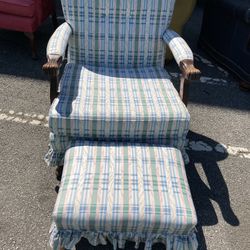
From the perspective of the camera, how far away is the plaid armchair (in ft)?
7.29

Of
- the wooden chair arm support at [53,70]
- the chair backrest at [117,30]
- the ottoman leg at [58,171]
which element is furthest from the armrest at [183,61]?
the ottoman leg at [58,171]

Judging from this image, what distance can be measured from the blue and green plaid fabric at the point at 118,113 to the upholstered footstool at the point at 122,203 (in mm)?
223

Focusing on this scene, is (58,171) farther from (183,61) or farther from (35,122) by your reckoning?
(183,61)

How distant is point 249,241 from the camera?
7.28ft

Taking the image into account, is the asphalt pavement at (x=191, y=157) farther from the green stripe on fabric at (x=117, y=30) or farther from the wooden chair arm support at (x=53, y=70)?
the green stripe on fabric at (x=117, y=30)

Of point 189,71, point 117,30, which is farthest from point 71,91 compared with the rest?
point 189,71

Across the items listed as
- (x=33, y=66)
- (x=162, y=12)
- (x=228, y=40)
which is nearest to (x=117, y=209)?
(x=162, y=12)

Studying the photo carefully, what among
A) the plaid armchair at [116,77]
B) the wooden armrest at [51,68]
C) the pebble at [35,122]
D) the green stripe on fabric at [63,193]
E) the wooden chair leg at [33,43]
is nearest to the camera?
the green stripe on fabric at [63,193]

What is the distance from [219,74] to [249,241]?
244cm

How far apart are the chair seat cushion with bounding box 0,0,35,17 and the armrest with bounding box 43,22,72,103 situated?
1326 mm

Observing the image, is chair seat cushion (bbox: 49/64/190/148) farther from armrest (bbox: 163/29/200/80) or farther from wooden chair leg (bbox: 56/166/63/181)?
wooden chair leg (bbox: 56/166/63/181)

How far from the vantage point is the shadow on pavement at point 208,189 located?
2.34 meters

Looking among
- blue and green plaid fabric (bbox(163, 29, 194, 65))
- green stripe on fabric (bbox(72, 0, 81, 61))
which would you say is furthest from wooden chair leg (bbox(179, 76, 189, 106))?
green stripe on fabric (bbox(72, 0, 81, 61))

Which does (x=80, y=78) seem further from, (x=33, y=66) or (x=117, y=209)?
(x=33, y=66)
